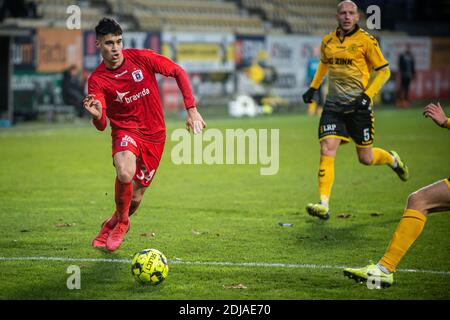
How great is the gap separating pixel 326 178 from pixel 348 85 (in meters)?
1.18

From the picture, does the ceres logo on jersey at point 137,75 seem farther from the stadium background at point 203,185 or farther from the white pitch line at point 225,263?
the white pitch line at point 225,263

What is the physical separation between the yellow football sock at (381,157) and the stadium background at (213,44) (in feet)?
45.0

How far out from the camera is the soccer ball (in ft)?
20.5

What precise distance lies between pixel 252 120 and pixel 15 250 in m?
18.2

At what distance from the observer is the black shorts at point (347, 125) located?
9922mm

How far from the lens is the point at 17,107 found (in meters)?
23.6

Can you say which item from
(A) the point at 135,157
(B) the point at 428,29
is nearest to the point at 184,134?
(A) the point at 135,157

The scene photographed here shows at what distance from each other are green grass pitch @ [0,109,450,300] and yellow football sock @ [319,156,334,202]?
1.05ft

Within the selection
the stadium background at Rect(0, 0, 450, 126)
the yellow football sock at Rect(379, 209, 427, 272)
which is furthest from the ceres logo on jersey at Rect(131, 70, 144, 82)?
the stadium background at Rect(0, 0, 450, 126)

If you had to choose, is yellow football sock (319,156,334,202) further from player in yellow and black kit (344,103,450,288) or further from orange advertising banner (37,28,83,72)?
orange advertising banner (37,28,83,72)

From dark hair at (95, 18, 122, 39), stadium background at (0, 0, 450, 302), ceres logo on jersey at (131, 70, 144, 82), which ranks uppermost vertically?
dark hair at (95, 18, 122, 39)

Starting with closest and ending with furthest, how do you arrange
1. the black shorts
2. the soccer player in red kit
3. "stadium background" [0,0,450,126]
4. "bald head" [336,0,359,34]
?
the soccer player in red kit
"bald head" [336,0,359,34]
the black shorts
"stadium background" [0,0,450,126]

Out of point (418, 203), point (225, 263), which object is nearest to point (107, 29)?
point (225, 263)

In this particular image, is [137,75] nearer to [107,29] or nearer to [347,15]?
[107,29]
